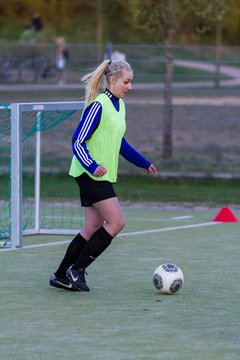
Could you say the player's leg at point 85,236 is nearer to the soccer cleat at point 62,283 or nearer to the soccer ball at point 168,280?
the soccer cleat at point 62,283

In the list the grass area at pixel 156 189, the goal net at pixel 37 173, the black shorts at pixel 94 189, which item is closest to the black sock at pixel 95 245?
the black shorts at pixel 94 189

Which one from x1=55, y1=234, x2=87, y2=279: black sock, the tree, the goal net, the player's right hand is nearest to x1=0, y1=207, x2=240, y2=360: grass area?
x1=55, y1=234, x2=87, y2=279: black sock

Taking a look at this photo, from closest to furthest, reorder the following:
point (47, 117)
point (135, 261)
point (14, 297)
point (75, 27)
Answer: point (14, 297), point (135, 261), point (47, 117), point (75, 27)

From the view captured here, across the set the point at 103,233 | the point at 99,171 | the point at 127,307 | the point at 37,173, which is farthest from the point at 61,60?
the point at 127,307

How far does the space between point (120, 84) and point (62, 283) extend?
1.69 m

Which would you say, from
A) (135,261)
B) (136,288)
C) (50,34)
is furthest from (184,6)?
(50,34)

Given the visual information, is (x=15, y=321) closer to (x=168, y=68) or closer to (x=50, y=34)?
(x=168, y=68)

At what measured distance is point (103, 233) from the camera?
826 cm

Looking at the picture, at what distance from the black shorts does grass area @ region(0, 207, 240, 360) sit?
2.62 feet

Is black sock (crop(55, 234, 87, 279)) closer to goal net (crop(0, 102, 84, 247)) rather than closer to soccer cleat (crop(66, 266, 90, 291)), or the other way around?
soccer cleat (crop(66, 266, 90, 291))

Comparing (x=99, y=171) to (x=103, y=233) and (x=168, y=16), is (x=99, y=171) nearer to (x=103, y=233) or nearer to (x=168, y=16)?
(x=103, y=233)

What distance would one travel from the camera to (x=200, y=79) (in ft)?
60.2

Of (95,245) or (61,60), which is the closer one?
(95,245)

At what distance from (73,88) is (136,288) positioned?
11.6 meters
